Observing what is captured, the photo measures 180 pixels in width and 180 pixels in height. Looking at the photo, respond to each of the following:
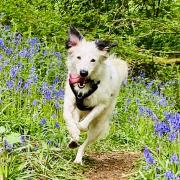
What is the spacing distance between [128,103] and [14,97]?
222 centimetres

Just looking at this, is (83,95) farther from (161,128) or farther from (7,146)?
(7,146)

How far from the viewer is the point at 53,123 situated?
6.14 meters

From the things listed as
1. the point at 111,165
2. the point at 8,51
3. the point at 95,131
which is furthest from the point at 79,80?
the point at 8,51


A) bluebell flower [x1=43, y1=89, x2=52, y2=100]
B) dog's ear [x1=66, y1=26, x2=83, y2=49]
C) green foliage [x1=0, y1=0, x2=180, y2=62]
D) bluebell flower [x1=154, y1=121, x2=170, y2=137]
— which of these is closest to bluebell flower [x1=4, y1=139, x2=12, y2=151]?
bluebell flower [x1=154, y1=121, x2=170, y2=137]

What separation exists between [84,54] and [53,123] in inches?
42.5

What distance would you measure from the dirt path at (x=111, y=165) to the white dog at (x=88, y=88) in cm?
22

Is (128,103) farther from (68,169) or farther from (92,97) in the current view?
(68,169)

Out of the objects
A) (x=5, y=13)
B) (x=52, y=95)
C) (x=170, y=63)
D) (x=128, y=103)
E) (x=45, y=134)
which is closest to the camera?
(x=45, y=134)

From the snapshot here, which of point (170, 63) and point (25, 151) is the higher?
point (170, 63)

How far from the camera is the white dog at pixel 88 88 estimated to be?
5398mm

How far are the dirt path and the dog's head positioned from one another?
965 millimetres

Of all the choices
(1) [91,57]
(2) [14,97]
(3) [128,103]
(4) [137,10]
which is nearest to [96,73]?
(1) [91,57]

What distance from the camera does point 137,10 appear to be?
10.3 m

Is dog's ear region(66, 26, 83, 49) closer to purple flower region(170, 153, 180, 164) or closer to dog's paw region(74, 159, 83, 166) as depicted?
dog's paw region(74, 159, 83, 166)
